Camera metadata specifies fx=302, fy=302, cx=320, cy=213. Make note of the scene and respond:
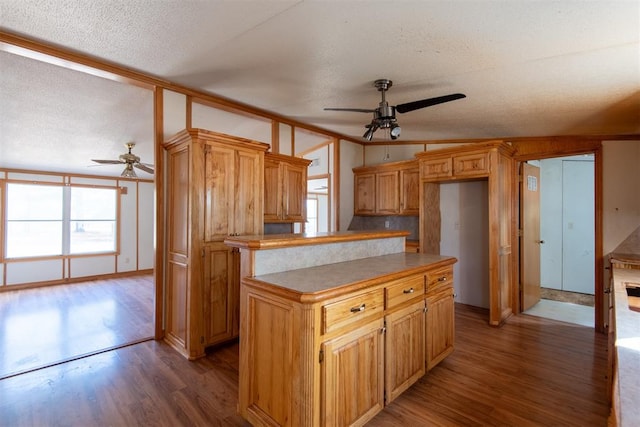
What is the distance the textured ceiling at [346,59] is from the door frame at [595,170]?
197 mm

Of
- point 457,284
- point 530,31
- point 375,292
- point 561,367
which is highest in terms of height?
point 530,31

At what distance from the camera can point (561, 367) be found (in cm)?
274

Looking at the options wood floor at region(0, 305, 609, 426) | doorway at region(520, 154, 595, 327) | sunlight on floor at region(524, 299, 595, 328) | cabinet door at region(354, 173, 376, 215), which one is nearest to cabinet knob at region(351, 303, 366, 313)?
wood floor at region(0, 305, 609, 426)

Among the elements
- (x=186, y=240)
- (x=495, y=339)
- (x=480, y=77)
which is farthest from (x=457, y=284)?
(x=186, y=240)

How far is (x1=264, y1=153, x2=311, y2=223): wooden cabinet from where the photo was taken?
12.9 ft

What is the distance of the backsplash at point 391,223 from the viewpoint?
489 cm

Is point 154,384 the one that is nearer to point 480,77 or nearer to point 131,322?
point 131,322

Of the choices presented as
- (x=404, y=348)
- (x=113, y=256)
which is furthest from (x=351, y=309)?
(x=113, y=256)

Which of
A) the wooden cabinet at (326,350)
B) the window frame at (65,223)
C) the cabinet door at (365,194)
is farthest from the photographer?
the window frame at (65,223)

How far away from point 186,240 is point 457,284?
393cm

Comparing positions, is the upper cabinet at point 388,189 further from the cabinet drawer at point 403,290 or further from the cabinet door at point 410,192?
the cabinet drawer at point 403,290

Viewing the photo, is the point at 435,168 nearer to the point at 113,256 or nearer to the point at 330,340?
the point at 330,340

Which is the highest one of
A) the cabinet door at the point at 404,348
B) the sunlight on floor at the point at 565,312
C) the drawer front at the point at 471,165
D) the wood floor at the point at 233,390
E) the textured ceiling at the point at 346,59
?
the textured ceiling at the point at 346,59

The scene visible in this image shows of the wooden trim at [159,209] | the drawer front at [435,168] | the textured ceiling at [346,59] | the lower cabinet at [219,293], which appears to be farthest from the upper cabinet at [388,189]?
the wooden trim at [159,209]
